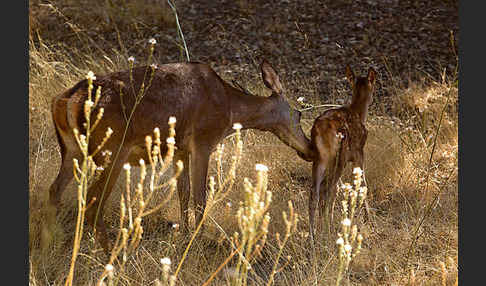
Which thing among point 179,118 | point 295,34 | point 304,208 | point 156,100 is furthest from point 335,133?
point 295,34

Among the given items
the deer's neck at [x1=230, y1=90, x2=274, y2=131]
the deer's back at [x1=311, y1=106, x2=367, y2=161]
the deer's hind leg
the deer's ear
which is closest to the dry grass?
the deer's hind leg

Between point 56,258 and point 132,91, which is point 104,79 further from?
point 56,258

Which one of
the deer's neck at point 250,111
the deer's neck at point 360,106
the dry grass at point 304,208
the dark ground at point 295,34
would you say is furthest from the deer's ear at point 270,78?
the dark ground at point 295,34

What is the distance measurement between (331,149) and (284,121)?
456 millimetres

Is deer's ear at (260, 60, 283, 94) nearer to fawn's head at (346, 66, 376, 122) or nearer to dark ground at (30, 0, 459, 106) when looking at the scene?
fawn's head at (346, 66, 376, 122)

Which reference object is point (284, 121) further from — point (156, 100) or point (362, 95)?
point (156, 100)

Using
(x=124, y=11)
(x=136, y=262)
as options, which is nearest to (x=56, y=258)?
(x=136, y=262)

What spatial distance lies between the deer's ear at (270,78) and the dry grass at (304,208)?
67 centimetres

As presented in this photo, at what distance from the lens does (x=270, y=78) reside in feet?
18.2

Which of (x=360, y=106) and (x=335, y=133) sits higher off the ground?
(x=360, y=106)

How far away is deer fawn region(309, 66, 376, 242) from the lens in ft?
17.0

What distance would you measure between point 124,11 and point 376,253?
21.4ft

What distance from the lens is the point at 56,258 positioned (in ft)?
14.8

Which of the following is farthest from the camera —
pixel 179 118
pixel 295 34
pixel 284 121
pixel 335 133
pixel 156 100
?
pixel 295 34
